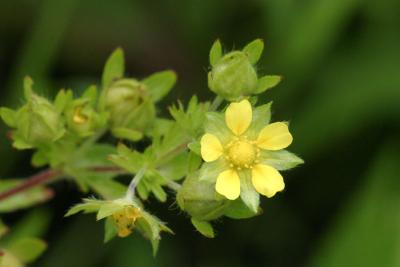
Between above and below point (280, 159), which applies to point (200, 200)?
below

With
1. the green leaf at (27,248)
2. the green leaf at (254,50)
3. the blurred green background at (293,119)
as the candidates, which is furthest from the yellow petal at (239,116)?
the blurred green background at (293,119)

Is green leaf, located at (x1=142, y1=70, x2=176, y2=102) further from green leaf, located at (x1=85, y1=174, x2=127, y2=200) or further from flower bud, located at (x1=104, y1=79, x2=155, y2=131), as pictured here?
green leaf, located at (x1=85, y1=174, x2=127, y2=200)

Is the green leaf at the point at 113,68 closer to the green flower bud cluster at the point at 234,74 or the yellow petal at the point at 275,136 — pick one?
the green flower bud cluster at the point at 234,74

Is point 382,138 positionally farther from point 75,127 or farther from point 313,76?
point 75,127

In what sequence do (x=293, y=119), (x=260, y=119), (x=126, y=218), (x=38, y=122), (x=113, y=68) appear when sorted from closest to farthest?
(x=126, y=218) < (x=260, y=119) < (x=38, y=122) < (x=113, y=68) < (x=293, y=119)

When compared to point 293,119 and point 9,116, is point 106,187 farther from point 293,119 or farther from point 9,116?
point 293,119

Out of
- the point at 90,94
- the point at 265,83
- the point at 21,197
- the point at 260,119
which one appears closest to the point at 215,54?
the point at 265,83

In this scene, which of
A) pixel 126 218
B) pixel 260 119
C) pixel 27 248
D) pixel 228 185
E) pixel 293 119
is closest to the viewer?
Answer: pixel 228 185
